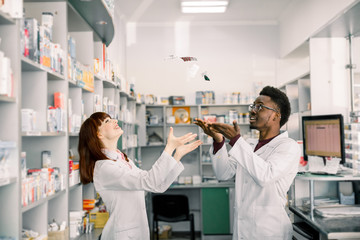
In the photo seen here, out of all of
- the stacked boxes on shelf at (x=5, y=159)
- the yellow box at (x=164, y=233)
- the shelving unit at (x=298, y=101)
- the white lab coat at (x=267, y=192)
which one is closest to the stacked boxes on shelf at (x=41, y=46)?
the stacked boxes on shelf at (x=5, y=159)

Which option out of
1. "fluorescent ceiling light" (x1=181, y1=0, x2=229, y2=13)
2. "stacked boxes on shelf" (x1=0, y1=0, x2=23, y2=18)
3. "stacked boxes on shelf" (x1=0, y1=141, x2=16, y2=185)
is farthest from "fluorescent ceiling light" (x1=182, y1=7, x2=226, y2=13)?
"stacked boxes on shelf" (x1=0, y1=141, x2=16, y2=185)

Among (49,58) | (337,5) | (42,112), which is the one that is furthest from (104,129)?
(337,5)

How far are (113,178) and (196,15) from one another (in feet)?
16.8

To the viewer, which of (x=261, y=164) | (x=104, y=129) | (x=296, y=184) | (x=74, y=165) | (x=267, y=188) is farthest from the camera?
(x=296, y=184)

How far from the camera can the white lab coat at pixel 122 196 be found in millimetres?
2223

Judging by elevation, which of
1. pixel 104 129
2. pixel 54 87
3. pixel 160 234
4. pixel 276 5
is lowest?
pixel 160 234

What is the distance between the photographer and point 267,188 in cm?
236

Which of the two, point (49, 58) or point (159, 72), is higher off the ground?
point (159, 72)

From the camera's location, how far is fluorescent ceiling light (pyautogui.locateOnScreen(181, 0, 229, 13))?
5949mm

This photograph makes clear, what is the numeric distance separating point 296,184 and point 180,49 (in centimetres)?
421

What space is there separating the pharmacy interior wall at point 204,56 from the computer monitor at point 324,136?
328 centimetres

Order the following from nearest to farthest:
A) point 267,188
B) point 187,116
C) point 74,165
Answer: point 267,188
point 74,165
point 187,116

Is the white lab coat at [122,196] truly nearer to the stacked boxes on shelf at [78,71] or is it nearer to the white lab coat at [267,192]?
the white lab coat at [267,192]

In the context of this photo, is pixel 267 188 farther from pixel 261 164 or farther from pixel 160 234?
pixel 160 234
